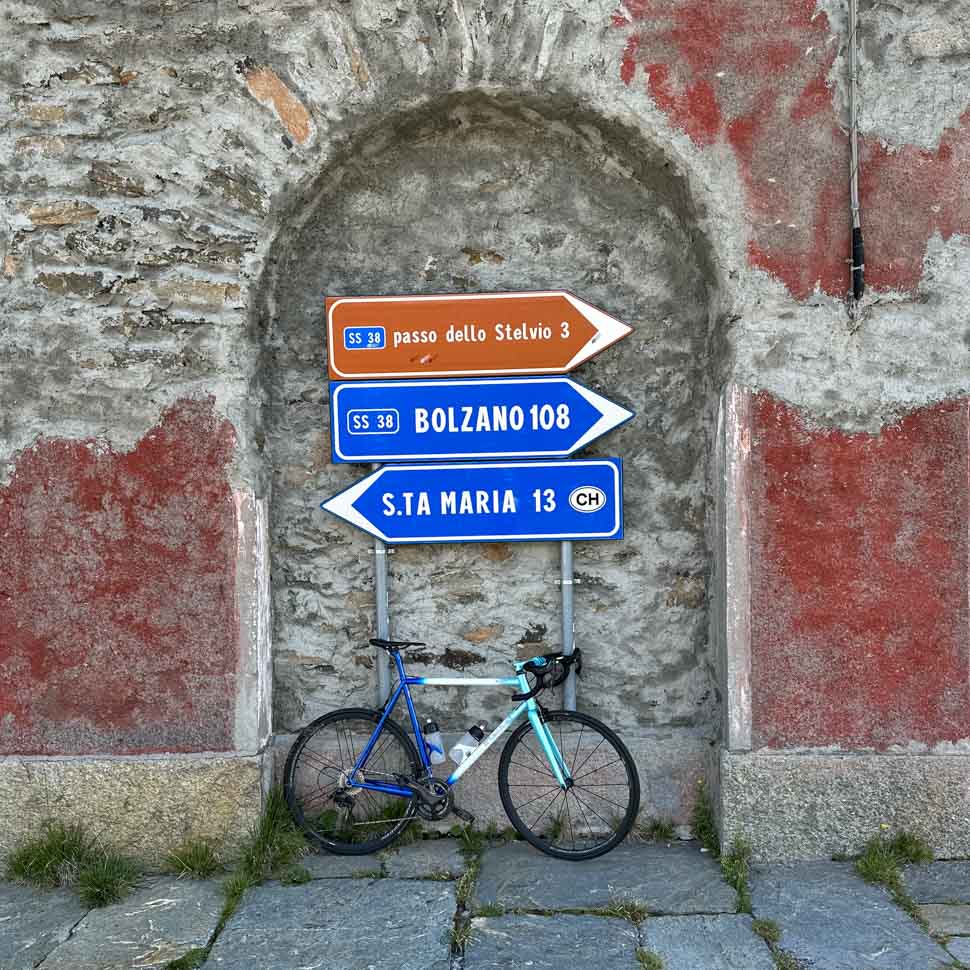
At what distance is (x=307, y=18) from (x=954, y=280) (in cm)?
285

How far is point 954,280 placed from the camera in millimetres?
3898

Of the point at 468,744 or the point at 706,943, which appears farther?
the point at 468,744

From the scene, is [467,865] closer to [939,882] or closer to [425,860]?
[425,860]

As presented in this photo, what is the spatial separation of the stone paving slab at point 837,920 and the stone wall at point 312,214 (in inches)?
8.7

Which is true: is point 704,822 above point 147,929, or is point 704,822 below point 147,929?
above

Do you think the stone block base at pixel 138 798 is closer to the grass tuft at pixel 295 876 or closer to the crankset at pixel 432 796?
the grass tuft at pixel 295 876

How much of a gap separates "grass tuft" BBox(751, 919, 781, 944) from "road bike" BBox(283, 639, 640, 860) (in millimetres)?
708

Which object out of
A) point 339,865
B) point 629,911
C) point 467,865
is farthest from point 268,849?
point 629,911

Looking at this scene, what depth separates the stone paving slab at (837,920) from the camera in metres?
3.20

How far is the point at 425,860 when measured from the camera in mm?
4027

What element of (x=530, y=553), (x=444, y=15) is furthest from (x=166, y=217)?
(x=530, y=553)

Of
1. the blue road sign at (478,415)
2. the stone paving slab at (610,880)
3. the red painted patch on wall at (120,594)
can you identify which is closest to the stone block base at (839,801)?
the stone paving slab at (610,880)

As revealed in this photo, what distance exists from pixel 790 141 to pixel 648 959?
3.15m

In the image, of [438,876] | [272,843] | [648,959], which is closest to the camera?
[648,959]
